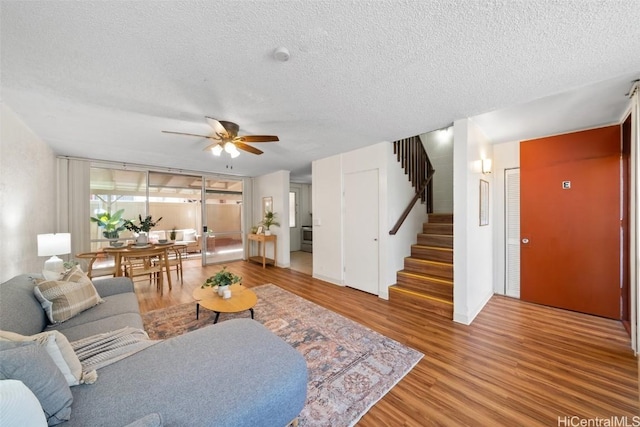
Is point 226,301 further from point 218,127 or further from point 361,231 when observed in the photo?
point 361,231

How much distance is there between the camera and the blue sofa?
0.96 meters

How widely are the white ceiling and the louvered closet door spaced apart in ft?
3.07

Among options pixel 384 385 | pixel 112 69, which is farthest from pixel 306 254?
pixel 112 69

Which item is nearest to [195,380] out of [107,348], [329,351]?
[107,348]

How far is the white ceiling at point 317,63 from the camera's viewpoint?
124 cm

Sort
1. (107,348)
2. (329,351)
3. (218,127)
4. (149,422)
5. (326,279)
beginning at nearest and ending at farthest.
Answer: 1. (149,422)
2. (107,348)
3. (329,351)
4. (218,127)
5. (326,279)

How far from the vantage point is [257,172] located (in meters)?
6.09

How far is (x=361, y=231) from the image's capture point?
396 cm

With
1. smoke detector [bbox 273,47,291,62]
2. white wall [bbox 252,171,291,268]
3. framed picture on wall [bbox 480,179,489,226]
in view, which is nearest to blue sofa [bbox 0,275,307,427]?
smoke detector [bbox 273,47,291,62]

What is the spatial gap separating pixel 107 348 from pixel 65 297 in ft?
3.17

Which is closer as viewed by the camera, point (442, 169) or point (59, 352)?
point (59, 352)

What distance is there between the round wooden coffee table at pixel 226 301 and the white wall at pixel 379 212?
197 cm

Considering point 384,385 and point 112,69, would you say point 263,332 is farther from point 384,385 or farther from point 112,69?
point 112,69

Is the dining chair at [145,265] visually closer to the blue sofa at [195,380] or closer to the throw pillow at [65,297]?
the throw pillow at [65,297]
